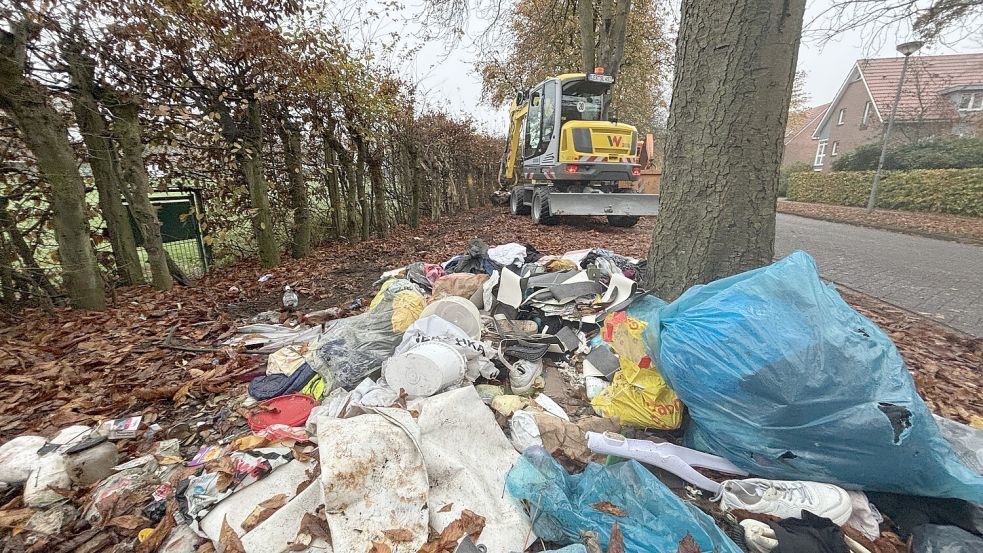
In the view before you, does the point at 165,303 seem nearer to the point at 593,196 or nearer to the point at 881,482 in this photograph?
the point at 881,482

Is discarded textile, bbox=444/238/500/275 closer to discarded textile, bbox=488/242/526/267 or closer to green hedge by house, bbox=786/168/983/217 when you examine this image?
discarded textile, bbox=488/242/526/267

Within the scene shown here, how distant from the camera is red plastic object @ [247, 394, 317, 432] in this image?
2.04 meters

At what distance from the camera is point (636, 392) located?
1.95 m

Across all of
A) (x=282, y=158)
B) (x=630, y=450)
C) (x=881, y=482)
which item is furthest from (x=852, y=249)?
(x=282, y=158)

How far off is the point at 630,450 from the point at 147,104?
19.6 ft

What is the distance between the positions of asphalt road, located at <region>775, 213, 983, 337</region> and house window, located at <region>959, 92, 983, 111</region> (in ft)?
59.5

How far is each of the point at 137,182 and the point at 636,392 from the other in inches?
214

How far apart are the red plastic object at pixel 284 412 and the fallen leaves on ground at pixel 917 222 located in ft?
38.8

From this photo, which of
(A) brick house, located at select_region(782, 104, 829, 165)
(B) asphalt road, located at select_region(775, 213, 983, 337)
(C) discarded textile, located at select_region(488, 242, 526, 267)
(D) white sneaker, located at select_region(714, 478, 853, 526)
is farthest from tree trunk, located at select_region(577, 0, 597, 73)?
(A) brick house, located at select_region(782, 104, 829, 165)

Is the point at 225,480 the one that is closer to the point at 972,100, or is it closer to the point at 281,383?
the point at 281,383

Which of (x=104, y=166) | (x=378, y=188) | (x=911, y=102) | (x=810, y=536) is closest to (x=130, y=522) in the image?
(x=810, y=536)

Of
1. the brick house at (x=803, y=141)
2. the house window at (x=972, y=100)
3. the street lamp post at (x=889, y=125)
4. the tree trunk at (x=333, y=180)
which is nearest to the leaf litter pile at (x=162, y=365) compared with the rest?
the tree trunk at (x=333, y=180)

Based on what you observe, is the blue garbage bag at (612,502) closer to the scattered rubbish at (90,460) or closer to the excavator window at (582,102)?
the scattered rubbish at (90,460)

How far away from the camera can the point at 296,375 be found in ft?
7.95
